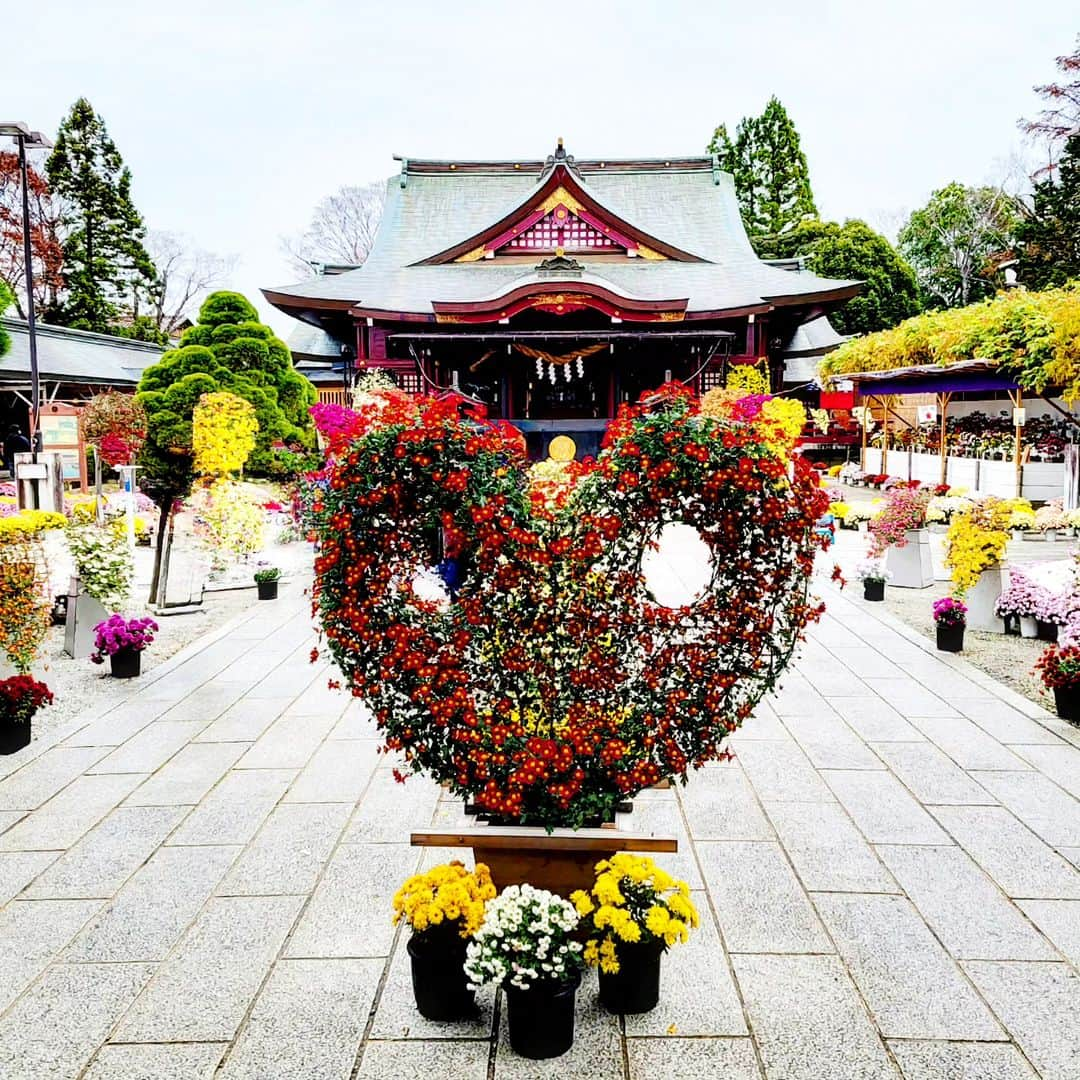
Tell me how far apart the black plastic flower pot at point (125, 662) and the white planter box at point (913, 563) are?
950cm

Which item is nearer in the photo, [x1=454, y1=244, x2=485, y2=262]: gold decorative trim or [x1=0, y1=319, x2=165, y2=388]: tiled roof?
[x1=454, y1=244, x2=485, y2=262]: gold decorative trim

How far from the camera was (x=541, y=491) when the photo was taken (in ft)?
13.5

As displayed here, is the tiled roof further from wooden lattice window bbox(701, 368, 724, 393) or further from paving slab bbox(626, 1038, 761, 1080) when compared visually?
paving slab bbox(626, 1038, 761, 1080)

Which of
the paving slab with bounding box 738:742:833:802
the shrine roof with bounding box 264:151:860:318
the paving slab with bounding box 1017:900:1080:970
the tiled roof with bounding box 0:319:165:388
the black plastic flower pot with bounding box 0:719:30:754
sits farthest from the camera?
the tiled roof with bounding box 0:319:165:388

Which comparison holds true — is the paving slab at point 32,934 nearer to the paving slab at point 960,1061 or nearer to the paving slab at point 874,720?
the paving slab at point 960,1061

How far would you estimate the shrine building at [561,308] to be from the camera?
21.7 meters

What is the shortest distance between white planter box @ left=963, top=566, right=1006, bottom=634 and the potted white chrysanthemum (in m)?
8.26

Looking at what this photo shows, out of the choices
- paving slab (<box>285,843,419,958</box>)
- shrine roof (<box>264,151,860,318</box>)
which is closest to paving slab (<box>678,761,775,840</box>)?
paving slab (<box>285,843,419,958</box>)

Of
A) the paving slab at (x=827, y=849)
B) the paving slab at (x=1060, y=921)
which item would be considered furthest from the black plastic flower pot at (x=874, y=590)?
the paving slab at (x=1060, y=921)

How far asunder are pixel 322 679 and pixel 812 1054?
599cm

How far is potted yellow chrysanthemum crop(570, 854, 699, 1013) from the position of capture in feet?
11.3

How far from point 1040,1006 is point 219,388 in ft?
38.2

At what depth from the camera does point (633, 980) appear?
3.60m

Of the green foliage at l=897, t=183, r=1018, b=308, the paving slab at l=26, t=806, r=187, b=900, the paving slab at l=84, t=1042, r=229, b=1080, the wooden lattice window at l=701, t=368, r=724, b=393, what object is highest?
the green foliage at l=897, t=183, r=1018, b=308
